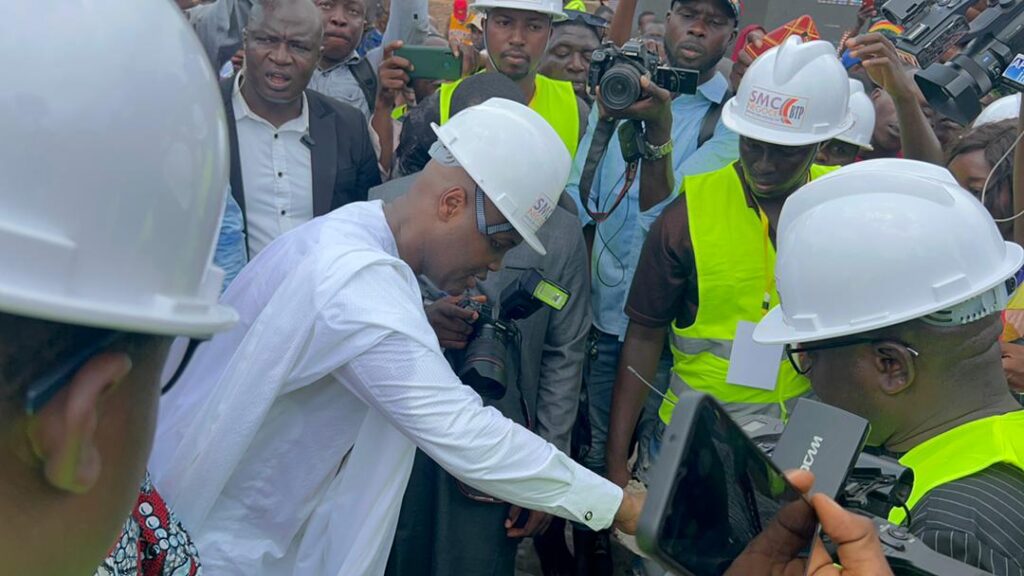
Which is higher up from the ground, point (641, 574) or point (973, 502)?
point (973, 502)

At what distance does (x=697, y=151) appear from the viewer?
415cm

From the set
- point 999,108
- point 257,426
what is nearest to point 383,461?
point 257,426

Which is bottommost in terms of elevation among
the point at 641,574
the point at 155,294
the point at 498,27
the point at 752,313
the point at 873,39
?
the point at 641,574

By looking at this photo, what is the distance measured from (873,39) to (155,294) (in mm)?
3574

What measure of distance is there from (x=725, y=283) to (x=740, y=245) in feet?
0.47

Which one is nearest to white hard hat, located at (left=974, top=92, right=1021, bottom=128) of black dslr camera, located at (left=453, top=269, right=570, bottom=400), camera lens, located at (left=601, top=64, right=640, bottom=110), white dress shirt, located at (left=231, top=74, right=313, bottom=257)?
camera lens, located at (left=601, top=64, right=640, bottom=110)

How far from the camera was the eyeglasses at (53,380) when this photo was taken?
0.92 metres

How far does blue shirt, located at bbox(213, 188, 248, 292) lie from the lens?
340 cm

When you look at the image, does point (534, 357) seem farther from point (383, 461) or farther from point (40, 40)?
point (40, 40)

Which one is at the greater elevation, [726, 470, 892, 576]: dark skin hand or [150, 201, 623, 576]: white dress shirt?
[726, 470, 892, 576]: dark skin hand

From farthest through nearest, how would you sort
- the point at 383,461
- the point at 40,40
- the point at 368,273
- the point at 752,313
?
the point at 752,313
the point at 383,461
the point at 368,273
the point at 40,40

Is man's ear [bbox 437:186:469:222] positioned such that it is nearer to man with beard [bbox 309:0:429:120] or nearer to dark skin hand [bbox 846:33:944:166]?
man with beard [bbox 309:0:429:120]

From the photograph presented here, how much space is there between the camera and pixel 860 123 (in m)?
4.68

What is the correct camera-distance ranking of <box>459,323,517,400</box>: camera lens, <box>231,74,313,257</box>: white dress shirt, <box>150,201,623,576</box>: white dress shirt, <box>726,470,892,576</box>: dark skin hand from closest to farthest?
<box>726,470,892,576</box>: dark skin hand, <box>150,201,623,576</box>: white dress shirt, <box>459,323,517,400</box>: camera lens, <box>231,74,313,257</box>: white dress shirt
